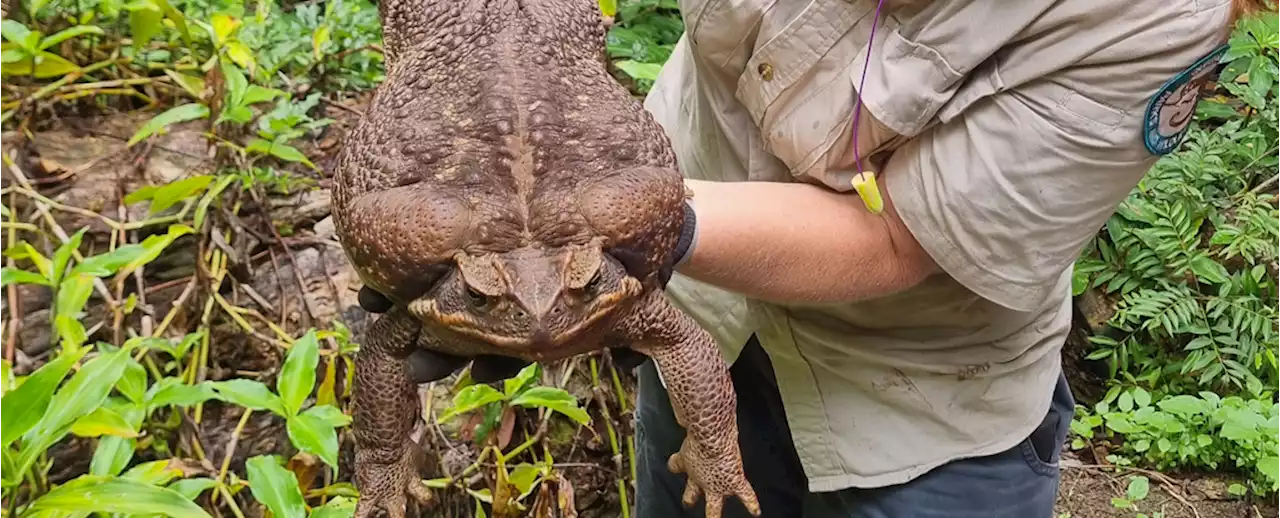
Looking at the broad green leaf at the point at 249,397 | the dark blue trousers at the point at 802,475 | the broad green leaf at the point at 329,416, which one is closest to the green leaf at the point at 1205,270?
the dark blue trousers at the point at 802,475

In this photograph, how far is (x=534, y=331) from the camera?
0.98 meters

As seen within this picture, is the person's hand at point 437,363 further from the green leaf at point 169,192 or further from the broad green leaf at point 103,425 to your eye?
the green leaf at point 169,192

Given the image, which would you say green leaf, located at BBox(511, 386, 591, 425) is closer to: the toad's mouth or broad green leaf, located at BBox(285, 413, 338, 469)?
broad green leaf, located at BBox(285, 413, 338, 469)

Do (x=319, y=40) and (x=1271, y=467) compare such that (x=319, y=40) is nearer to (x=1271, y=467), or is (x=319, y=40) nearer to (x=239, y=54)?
(x=239, y=54)

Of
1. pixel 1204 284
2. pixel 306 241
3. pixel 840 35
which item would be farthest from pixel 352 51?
pixel 1204 284

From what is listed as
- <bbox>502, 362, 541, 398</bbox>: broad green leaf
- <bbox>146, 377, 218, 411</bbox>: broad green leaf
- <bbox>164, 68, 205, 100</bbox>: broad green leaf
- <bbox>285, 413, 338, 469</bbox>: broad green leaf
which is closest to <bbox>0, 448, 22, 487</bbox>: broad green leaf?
<bbox>146, 377, 218, 411</bbox>: broad green leaf

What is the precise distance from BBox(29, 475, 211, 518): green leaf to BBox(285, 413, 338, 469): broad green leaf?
242 millimetres

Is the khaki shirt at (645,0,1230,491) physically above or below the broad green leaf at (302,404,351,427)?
above

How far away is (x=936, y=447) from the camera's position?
1551 mm

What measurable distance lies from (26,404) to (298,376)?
434mm

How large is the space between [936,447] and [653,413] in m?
0.50

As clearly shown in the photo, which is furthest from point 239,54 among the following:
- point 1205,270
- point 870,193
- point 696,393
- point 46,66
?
point 1205,270

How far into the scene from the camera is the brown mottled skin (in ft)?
3.30

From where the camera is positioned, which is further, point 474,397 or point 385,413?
point 474,397
